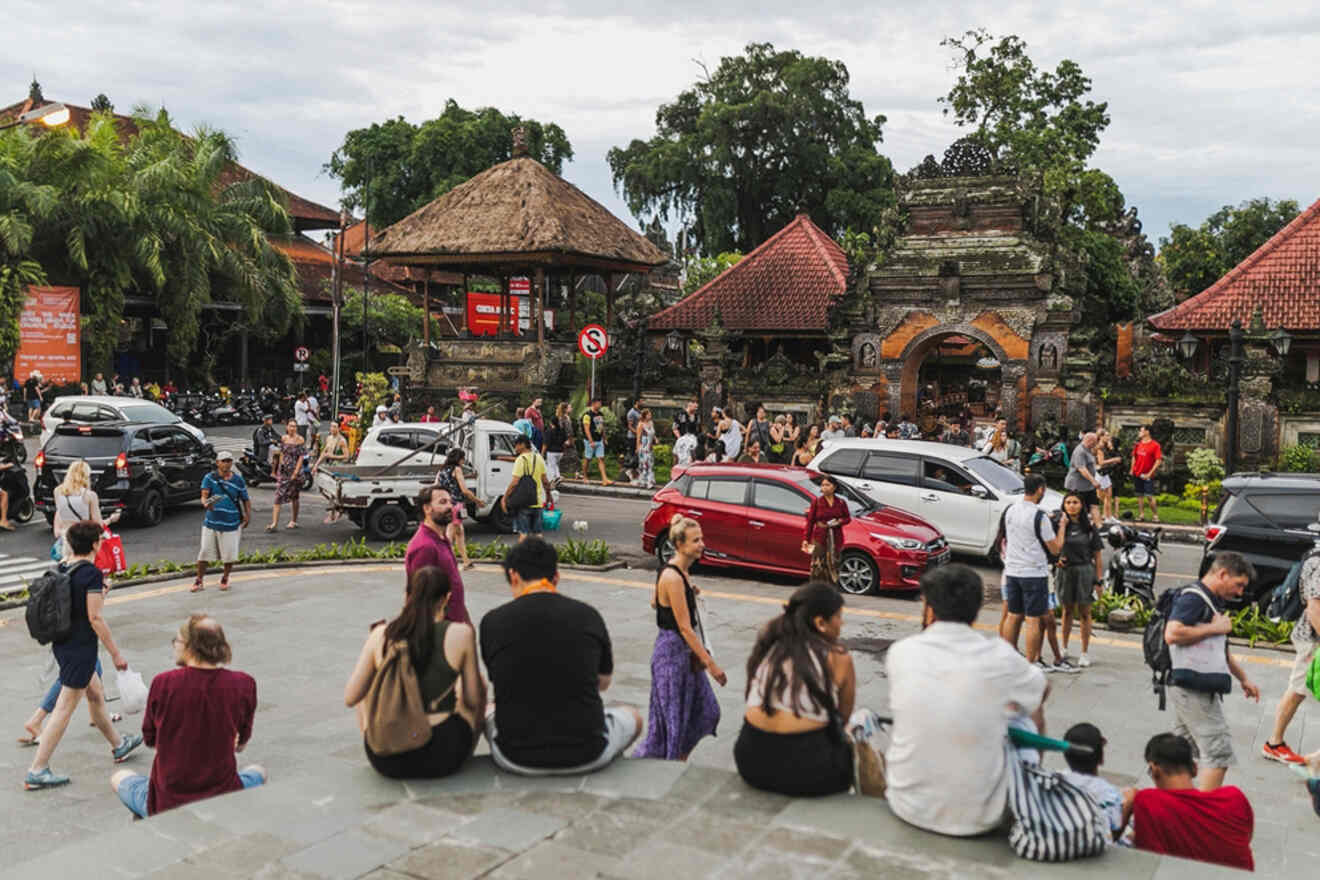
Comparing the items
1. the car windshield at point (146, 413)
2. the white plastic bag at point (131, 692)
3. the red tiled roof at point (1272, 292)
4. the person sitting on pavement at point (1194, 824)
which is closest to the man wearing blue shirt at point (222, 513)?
the white plastic bag at point (131, 692)

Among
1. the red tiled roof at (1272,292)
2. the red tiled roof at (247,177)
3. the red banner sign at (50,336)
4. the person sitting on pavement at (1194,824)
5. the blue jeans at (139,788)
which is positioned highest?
the red tiled roof at (247,177)

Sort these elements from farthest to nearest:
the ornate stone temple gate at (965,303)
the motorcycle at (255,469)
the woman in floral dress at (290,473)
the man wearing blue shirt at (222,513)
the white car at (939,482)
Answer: the ornate stone temple gate at (965,303) → the motorcycle at (255,469) → the woman in floral dress at (290,473) → the white car at (939,482) → the man wearing blue shirt at (222,513)

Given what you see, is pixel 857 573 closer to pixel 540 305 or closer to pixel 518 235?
pixel 540 305

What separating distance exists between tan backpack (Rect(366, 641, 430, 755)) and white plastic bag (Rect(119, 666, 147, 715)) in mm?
3247

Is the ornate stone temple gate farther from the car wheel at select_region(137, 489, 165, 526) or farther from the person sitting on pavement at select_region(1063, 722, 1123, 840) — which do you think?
the person sitting on pavement at select_region(1063, 722, 1123, 840)

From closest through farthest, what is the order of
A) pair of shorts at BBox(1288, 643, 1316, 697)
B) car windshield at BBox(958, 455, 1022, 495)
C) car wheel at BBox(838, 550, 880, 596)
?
pair of shorts at BBox(1288, 643, 1316, 697) → car wheel at BBox(838, 550, 880, 596) → car windshield at BBox(958, 455, 1022, 495)

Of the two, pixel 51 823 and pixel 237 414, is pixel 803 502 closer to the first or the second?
pixel 51 823

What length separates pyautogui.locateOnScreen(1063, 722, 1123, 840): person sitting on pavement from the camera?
521cm

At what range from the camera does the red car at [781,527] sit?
45.9ft

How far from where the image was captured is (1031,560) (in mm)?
9977

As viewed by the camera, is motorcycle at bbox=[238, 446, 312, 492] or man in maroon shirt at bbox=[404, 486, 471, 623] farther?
motorcycle at bbox=[238, 446, 312, 492]

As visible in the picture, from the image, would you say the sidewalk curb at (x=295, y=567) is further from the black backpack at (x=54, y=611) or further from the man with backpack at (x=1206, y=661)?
the man with backpack at (x=1206, y=661)

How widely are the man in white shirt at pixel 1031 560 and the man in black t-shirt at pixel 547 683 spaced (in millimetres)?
5345

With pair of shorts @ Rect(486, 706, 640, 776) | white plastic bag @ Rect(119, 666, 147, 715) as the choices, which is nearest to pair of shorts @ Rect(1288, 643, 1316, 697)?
pair of shorts @ Rect(486, 706, 640, 776)
